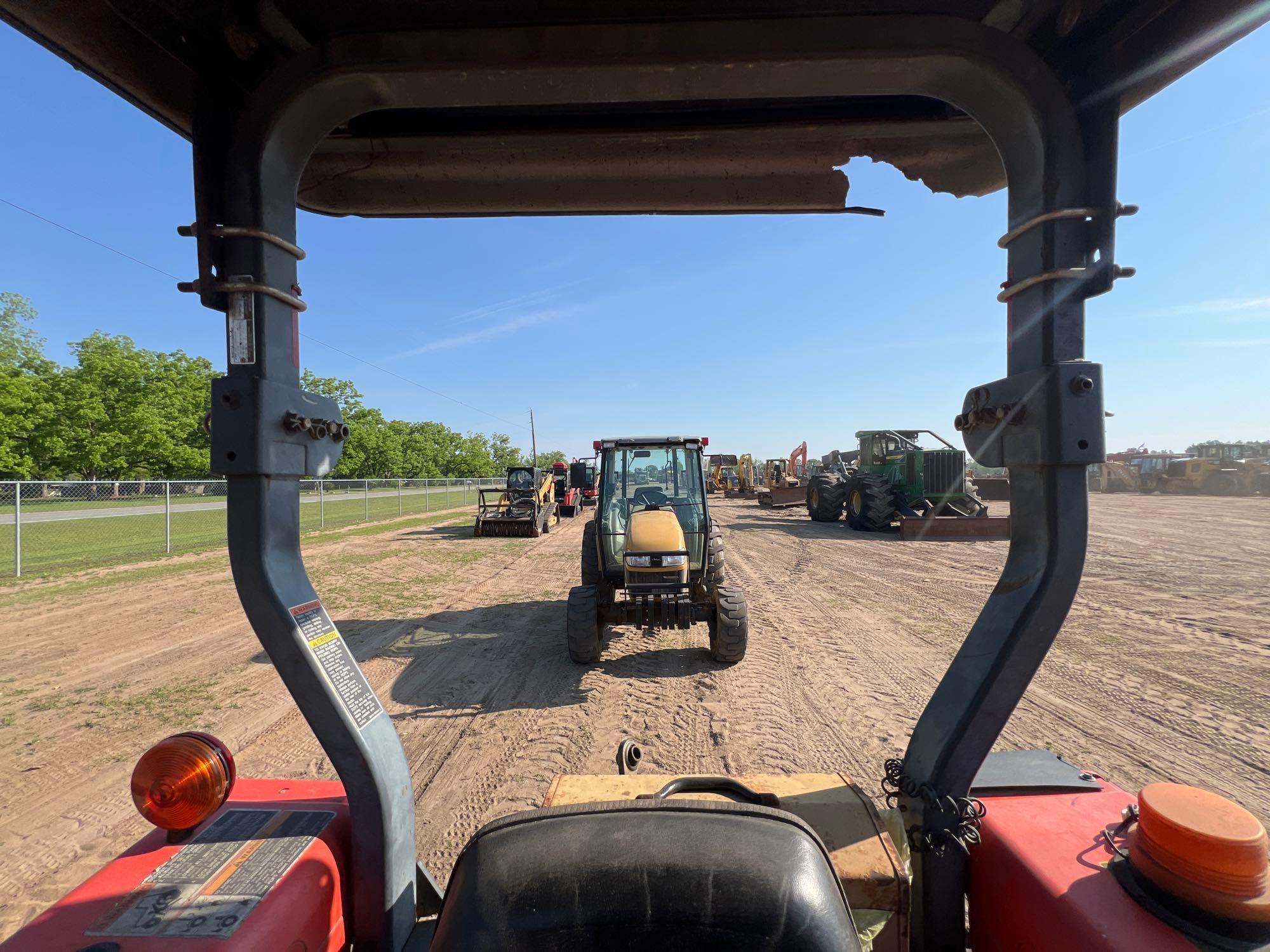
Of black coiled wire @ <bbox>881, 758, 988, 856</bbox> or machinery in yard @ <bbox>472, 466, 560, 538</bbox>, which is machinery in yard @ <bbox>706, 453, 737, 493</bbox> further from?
black coiled wire @ <bbox>881, 758, 988, 856</bbox>

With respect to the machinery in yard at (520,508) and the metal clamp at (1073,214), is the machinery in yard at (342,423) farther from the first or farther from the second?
the machinery in yard at (520,508)

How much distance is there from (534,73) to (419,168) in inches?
24.5

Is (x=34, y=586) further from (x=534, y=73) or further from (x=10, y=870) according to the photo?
(x=534, y=73)

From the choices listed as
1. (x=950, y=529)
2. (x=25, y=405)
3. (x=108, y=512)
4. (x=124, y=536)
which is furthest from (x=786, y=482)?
(x=25, y=405)

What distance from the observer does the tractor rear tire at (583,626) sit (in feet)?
17.7

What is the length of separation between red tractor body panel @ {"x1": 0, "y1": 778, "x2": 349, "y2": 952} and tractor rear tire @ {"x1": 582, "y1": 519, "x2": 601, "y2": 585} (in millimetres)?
4744

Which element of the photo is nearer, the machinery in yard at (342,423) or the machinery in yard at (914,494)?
the machinery in yard at (342,423)

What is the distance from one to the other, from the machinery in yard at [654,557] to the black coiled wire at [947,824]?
4.00m

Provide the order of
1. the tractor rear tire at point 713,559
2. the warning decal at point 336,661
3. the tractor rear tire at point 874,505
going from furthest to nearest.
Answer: the tractor rear tire at point 874,505 < the tractor rear tire at point 713,559 < the warning decal at point 336,661

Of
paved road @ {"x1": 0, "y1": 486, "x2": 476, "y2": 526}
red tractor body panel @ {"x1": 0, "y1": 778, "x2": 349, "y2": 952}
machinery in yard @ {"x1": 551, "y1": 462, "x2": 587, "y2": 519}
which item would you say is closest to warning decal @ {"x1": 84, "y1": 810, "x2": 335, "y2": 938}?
red tractor body panel @ {"x1": 0, "y1": 778, "x2": 349, "y2": 952}

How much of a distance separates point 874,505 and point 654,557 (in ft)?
37.3

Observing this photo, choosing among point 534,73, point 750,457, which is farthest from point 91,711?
point 750,457

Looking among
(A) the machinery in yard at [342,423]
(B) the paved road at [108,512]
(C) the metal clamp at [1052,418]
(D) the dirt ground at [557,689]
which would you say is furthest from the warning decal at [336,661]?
(B) the paved road at [108,512]

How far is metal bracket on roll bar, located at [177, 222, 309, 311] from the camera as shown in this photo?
4.09ft
